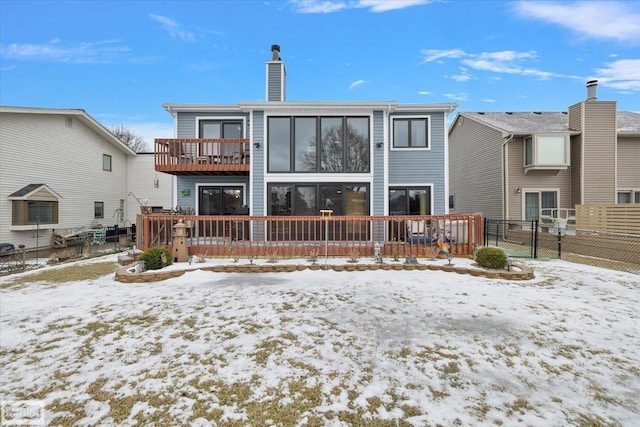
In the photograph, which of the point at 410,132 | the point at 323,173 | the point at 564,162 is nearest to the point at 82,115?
the point at 323,173

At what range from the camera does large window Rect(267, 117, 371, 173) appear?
1100cm

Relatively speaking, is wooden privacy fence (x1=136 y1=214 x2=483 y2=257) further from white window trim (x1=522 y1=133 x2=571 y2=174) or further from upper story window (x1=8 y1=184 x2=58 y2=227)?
white window trim (x1=522 y1=133 x2=571 y2=174)

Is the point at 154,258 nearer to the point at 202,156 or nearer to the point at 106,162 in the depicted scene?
the point at 202,156

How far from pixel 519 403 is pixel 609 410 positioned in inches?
27.7

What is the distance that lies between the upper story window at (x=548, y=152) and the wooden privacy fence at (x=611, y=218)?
3.00 metres

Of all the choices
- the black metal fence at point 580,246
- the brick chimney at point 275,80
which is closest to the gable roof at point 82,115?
the brick chimney at point 275,80

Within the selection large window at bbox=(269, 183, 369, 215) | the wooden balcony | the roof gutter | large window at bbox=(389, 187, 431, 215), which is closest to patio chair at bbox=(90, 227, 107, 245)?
the wooden balcony

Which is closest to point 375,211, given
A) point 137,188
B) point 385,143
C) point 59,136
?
point 385,143

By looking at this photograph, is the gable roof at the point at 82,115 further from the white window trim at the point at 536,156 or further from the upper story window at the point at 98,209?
the white window trim at the point at 536,156

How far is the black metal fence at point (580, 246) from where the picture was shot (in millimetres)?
9102

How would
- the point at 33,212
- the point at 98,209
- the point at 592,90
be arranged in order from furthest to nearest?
the point at 98,209 → the point at 592,90 → the point at 33,212

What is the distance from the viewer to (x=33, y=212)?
13.3m

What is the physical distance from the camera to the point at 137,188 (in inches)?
793

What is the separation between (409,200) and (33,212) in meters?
17.2
